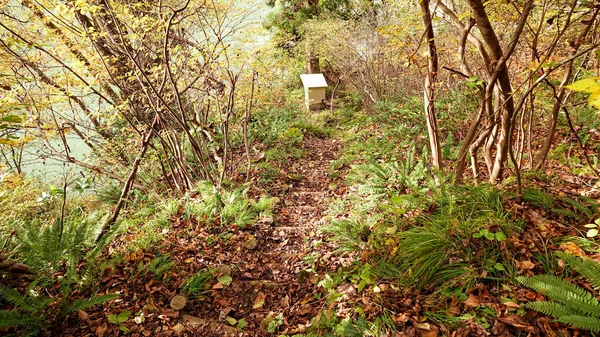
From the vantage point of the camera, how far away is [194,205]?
415 centimetres

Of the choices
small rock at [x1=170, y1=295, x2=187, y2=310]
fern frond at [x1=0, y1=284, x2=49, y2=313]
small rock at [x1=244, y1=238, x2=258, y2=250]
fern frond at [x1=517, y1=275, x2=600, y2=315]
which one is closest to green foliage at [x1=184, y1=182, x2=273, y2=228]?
small rock at [x1=244, y1=238, x2=258, y2=250]

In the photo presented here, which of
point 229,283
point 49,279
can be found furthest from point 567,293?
point 49,279

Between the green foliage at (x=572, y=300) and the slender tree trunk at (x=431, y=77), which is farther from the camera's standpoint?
the slender tree trunk at (x=431, y=77)

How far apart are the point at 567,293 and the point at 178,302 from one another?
112 inches

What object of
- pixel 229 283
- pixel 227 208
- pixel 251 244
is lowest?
pixel 229 283

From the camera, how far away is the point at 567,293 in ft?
6.03

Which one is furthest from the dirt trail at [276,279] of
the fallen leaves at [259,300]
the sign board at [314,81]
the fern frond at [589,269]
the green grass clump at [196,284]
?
the sign board at [314,81]

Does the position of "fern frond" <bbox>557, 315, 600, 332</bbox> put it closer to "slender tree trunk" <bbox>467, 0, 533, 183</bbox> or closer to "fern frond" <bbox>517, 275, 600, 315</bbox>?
"fern frond" <bbox>517, 275, 600, 315</bbox>

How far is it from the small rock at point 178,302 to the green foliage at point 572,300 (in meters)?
2.58

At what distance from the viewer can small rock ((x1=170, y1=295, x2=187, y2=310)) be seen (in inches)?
103

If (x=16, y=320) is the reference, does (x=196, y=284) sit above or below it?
below

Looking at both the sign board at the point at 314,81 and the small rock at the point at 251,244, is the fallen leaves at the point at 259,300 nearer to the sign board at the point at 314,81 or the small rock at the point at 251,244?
the small rock at the point at 251,244

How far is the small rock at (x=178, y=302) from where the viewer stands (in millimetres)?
2613

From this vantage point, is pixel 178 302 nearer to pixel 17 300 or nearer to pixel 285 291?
pixel 285 291
